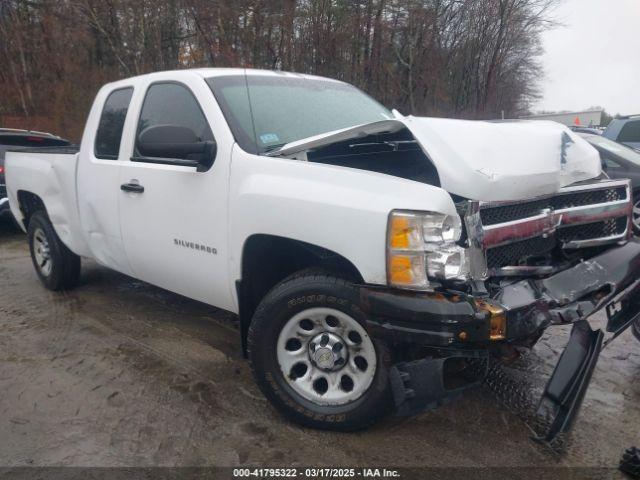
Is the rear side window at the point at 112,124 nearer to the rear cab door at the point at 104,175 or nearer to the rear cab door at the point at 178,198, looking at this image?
the rear cab door at the point at 104,175

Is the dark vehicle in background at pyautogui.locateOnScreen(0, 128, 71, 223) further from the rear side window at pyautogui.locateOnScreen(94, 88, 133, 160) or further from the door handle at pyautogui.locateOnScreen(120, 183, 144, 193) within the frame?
the door handle at pyautogui.locateOnScreen(120, 183, 144, 193)

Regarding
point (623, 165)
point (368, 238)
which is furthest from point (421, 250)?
point (623, 165)

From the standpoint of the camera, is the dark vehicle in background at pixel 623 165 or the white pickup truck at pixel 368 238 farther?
the dark vehicle in background at pixel 623 165

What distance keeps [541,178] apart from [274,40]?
51.0ft

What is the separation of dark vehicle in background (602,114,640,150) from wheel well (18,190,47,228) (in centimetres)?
1128

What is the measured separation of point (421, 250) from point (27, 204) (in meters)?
4.78

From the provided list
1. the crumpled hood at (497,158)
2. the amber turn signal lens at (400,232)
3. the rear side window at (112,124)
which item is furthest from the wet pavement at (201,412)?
the rear side window at (112,124)

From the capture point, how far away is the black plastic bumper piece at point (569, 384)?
2479mm

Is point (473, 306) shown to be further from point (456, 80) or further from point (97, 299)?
point (456, 80)

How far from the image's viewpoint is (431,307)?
2.39 meters

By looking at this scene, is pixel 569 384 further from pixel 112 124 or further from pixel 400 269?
pixel 112 124

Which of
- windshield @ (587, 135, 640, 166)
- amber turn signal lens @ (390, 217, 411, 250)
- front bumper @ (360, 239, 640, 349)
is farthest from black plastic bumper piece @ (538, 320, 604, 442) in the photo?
windshield @ (587, 135, 640, 166)

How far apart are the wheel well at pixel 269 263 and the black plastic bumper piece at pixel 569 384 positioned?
3.75 feet

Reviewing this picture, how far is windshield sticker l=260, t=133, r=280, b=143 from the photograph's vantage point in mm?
3283
